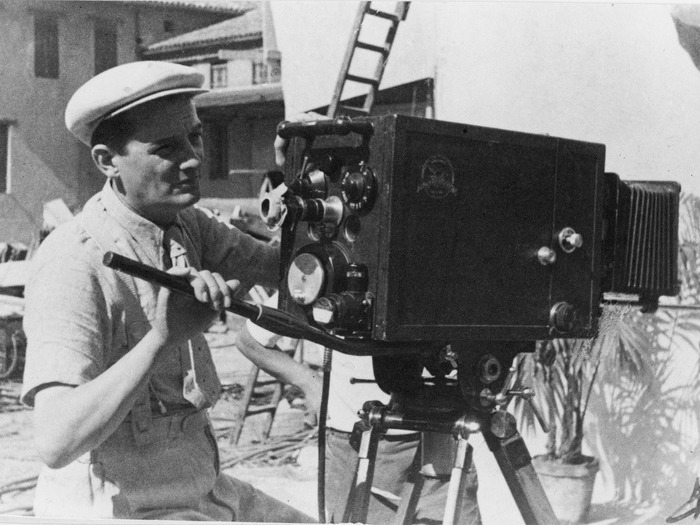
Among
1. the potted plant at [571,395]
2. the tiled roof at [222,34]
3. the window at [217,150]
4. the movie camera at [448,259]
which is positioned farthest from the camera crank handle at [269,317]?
the window at [217,150]

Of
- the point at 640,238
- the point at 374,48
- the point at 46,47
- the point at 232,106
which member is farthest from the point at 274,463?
the point at 46,47

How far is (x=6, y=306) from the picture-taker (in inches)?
357

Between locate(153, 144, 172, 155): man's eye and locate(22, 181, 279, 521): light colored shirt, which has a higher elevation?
locate(153, 144, 172, 155): man's eye

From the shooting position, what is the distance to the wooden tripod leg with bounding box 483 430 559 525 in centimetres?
206

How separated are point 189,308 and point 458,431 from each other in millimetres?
671

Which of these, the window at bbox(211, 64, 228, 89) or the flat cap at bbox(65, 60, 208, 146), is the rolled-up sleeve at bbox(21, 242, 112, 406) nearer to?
the flat cap at bbox(65, 60, 208, 146)

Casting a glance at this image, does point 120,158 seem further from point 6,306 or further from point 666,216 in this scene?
point 6,306

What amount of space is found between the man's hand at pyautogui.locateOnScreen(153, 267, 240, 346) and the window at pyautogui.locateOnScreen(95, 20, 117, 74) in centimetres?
1800

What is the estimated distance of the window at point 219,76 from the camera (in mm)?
18467

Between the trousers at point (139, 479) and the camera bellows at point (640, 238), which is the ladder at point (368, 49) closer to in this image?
the camera bellows at point (640, 238)

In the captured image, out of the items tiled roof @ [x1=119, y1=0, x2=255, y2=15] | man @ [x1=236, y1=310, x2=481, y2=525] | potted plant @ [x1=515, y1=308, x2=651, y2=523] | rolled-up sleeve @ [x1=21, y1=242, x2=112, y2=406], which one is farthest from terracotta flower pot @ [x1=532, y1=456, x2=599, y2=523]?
tiled roof @ [x1=119, y1=0, x2=255, y2=15]

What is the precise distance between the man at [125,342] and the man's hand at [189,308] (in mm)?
12

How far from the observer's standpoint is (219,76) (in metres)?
18.8

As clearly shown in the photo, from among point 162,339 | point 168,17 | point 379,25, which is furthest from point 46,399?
point 168,17
